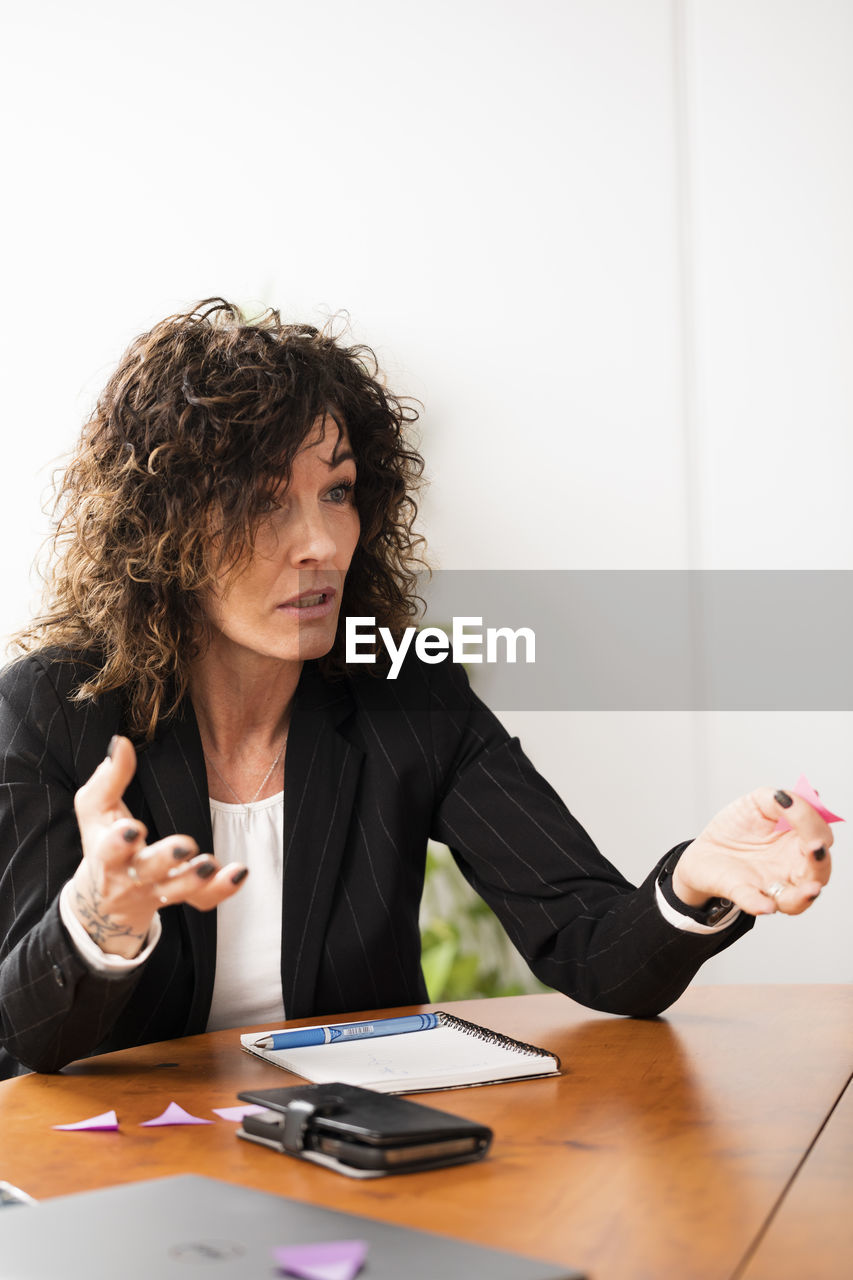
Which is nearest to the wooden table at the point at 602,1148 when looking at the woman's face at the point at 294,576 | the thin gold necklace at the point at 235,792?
the thin gold necklace at the point at 235,792

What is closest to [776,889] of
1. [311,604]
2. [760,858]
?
[760,858]

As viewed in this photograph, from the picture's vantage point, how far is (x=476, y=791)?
1.56m

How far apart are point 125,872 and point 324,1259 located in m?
0.42

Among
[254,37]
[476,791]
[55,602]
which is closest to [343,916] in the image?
[476,791]

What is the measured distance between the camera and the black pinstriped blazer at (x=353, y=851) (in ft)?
4.17

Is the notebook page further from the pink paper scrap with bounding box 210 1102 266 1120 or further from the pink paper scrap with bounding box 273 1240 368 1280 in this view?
the pink paper scrap with bounding box 273 1240 368 1280

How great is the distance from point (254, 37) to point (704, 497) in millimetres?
1487

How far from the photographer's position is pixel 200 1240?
2.08 feet

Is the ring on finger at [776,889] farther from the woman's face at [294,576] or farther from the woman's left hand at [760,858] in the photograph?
the woman's face at [294,576]

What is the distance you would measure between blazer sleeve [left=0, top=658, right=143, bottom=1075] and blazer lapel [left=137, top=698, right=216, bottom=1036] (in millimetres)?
88

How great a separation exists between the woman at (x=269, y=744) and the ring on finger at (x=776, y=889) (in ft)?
0.14

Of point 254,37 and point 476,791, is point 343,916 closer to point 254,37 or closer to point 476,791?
point 476,791

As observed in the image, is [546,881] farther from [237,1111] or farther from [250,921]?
[237,1111]

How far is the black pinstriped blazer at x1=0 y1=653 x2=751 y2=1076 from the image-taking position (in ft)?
4.17
